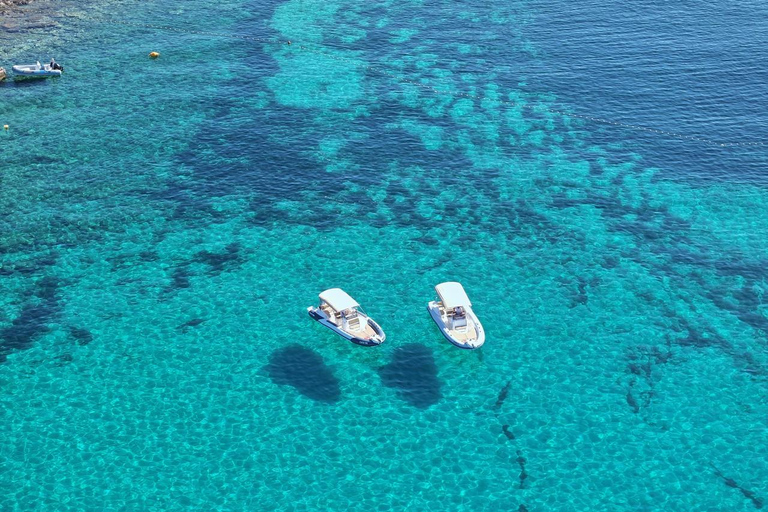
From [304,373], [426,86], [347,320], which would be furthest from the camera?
[426,86]

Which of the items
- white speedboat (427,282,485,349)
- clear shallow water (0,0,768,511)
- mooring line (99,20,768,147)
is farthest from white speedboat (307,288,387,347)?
mooring line (99,20,768,147)

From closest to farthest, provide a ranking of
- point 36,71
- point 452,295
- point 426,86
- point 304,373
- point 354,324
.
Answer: point 304,373 < point 354,324 < point 452,295 < point 36,71 < point 426,86

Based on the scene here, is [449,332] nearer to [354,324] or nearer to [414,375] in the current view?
[414,375]

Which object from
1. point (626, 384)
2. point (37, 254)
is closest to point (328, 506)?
point (626, 384)

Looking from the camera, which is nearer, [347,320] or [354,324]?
[347,320]

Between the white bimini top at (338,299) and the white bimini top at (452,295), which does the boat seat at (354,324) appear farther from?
the white bimini top at (452,295)

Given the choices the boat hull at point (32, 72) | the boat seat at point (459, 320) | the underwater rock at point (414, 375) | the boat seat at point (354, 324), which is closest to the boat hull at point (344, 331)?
the boat seat at point (354, 324)

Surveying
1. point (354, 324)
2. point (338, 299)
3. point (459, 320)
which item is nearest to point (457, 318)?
point (459, 320)
